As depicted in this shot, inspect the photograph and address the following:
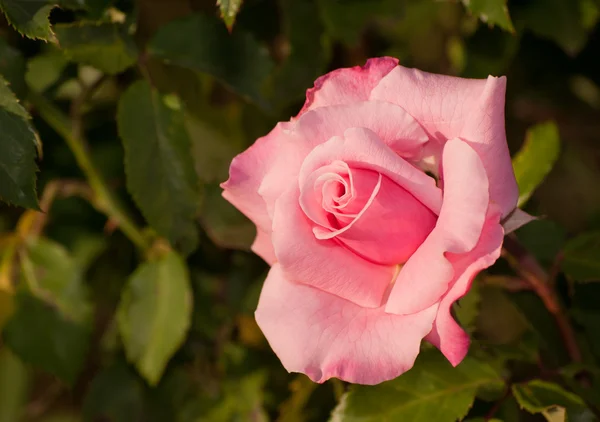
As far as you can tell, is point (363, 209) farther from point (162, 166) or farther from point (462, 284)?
point (162, 166)

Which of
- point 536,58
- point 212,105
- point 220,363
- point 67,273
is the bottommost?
point 220,363

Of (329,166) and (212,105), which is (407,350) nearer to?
(329,166)

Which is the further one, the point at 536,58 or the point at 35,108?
the point at 536,58

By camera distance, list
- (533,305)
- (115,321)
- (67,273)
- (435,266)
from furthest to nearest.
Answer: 1. (115,321)
2. (67,273)
3. (533,305)
4. (435,266)

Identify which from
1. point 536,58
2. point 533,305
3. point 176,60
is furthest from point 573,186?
point 176,60

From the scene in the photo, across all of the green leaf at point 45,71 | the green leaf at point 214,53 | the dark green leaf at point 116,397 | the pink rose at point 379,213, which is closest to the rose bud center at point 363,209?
the pink rose at point 379,213

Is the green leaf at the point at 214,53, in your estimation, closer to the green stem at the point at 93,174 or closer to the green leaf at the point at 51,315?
the green stem at the point at 93,174
